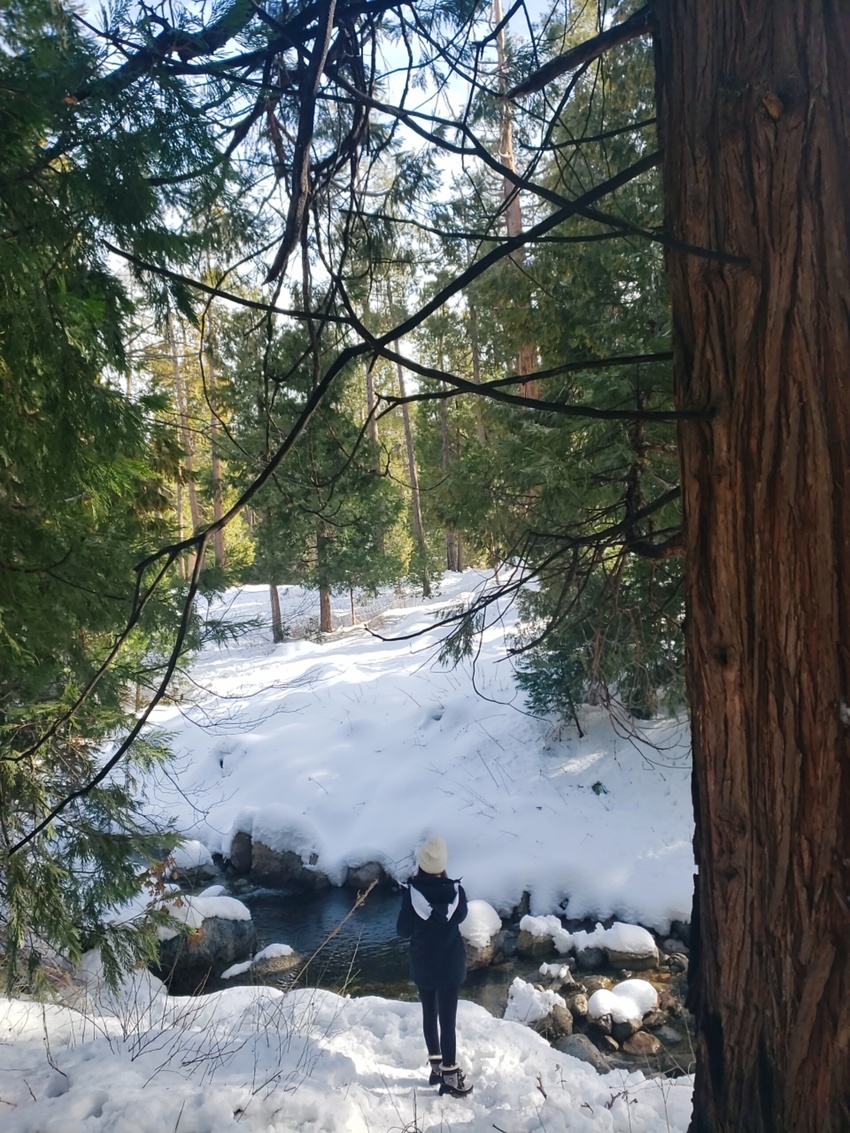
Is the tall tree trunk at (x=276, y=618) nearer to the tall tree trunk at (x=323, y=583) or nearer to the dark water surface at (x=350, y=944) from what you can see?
the tall tree trunk at (x=323, y=583)

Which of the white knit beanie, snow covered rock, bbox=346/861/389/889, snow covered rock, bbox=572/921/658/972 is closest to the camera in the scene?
the white knit beanie

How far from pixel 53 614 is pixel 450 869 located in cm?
636

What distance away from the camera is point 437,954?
4164mm

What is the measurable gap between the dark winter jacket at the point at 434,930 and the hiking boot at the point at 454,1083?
0.38 meters

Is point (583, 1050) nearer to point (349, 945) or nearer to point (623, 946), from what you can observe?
point (623, 946)

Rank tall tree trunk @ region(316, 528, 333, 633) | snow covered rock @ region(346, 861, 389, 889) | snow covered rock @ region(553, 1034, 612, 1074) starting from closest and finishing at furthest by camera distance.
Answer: snow covered rock @ region(553, 1034, 612, 1074) → snow covered rock @ region(346, 861, 389, 889) → tall tree trunk @ region(316, 528, 333, 633)

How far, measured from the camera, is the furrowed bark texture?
1.19m

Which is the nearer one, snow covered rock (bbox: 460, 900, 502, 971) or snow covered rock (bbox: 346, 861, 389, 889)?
snow covered rock (bbox: 460, 900, 502, 971)

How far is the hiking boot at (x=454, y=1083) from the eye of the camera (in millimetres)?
3874

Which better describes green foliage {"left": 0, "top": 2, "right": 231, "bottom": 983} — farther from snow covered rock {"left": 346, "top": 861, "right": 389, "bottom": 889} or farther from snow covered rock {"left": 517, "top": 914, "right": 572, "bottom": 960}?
snow covered rock {"left": 346, "top": 861, "right": 389, "bottom": 889}

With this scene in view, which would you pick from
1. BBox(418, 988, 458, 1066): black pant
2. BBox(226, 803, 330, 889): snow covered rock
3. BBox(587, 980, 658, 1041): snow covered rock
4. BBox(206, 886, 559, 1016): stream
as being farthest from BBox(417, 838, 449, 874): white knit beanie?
BBox(226, 803, 330, 889): snow covered rock

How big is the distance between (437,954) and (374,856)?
4540mm

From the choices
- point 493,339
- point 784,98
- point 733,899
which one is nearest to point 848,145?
point 784,98

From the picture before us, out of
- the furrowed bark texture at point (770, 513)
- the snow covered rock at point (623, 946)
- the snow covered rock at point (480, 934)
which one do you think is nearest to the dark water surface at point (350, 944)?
the snow covered rock at point (480, 934)
